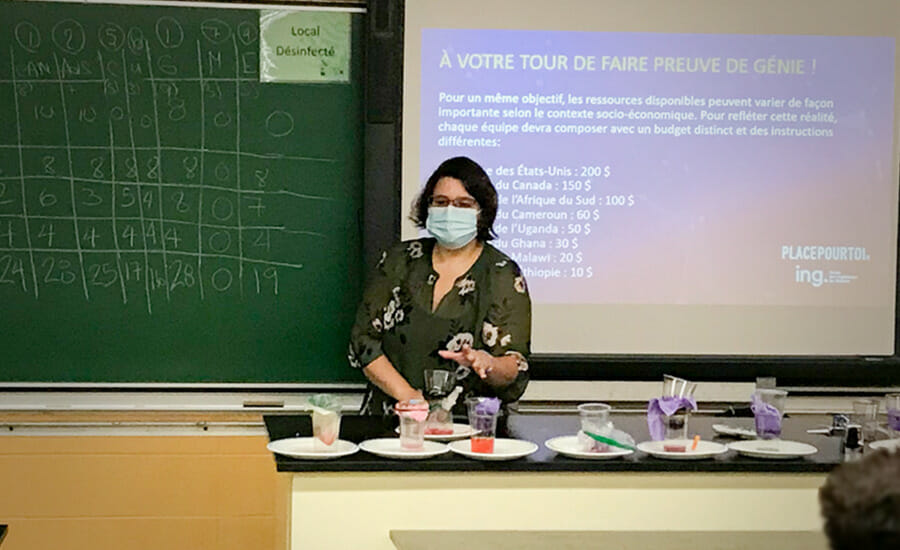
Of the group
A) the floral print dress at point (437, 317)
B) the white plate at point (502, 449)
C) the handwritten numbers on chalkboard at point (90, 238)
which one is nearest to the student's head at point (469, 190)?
the floral print dress at point (437, 317)

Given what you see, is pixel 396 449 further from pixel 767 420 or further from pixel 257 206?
pixel 257 206

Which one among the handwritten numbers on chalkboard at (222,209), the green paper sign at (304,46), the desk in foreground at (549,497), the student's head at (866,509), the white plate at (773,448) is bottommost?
the desk in foreground at (549,497)

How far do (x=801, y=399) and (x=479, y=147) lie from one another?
159 cm

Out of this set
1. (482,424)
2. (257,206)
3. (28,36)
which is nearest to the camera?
(482,424)

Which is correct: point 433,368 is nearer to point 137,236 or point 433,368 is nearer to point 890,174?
A: point 137,236

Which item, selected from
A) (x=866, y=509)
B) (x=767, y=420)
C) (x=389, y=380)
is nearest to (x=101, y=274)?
(x=389, y=380)

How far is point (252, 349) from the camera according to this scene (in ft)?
14.5

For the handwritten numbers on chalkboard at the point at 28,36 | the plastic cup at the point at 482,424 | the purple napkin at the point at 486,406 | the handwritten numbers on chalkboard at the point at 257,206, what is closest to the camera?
the plastic cup at the point at 482,424

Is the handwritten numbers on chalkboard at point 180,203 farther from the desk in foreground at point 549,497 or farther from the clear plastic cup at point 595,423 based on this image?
the clear plastic cup at point 595,423

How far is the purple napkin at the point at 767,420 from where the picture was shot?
3.13 metres

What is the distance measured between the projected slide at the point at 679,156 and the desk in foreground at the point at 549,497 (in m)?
1.64

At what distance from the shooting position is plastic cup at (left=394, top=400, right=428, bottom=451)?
289 cm

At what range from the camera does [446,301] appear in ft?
12.0

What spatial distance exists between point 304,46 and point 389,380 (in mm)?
1453
